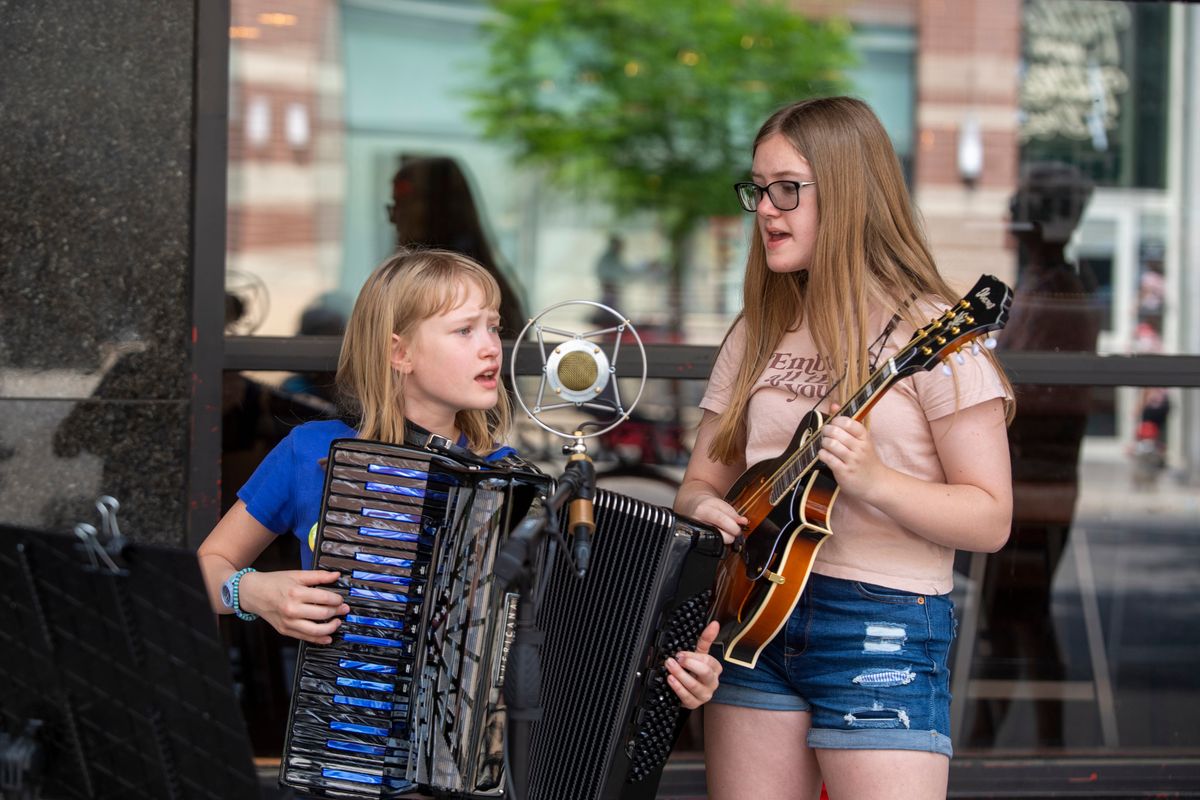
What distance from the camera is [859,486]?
86.7 inches

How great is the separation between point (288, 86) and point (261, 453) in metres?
6.03

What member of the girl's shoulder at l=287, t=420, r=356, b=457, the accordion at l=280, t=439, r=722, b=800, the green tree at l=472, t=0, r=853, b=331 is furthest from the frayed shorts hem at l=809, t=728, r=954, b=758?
the green tree at l=472, t=0, r=853, b=331

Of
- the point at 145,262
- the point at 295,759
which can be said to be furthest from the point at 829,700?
the point at 145,262

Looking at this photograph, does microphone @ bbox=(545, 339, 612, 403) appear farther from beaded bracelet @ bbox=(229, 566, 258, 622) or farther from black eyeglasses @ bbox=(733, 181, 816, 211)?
beaded bracelet @ bbox=(229, 566, 258, 622)

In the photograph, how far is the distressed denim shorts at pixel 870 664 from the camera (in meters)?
2.31

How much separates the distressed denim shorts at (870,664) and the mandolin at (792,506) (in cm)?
8

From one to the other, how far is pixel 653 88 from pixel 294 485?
8.17 meters

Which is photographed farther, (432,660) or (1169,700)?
(1169,700)

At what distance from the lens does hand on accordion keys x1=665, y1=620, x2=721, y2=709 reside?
231 cm

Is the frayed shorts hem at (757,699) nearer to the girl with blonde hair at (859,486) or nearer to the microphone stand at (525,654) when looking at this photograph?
the girl with blonde hair at (859,486)

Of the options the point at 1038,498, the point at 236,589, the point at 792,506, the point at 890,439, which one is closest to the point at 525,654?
the point at 792,506

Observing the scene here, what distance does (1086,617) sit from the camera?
4.69 m

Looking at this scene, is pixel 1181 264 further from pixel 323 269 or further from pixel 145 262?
pixel 145 262

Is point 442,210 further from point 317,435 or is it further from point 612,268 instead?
point 612,268
